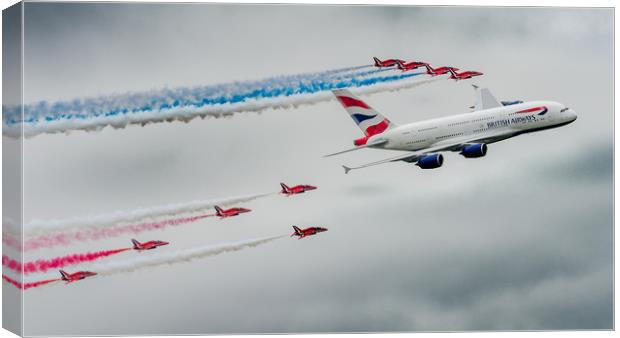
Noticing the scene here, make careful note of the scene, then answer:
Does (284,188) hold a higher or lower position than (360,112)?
lower

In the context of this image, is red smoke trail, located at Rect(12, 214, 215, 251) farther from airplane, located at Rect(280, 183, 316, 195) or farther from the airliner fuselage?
the airliner fuselage

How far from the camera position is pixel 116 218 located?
34.9m

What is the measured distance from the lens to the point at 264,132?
3562 centimetres

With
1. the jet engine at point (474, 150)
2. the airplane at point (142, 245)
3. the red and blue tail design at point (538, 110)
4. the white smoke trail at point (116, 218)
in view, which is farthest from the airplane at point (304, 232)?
the red and blue tail design at point (538, 110)

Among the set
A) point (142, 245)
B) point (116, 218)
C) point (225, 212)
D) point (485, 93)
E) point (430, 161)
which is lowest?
point (142, 245)

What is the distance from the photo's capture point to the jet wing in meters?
36.5

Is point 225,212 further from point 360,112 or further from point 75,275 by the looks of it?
point 360,112

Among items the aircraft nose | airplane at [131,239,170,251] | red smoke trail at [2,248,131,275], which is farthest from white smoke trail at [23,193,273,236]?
the aircraft nose

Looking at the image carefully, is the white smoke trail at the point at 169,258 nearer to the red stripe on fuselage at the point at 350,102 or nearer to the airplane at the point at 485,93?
the red stripe on fuselage at the point at 350,102

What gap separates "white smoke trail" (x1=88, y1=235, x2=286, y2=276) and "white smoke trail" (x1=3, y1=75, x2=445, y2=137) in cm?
307

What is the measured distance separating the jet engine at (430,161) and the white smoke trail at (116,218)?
4772 millimetres

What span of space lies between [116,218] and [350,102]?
626cm

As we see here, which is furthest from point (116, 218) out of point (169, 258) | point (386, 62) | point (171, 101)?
point (386, 62)

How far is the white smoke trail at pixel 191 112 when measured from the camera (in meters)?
34.8
